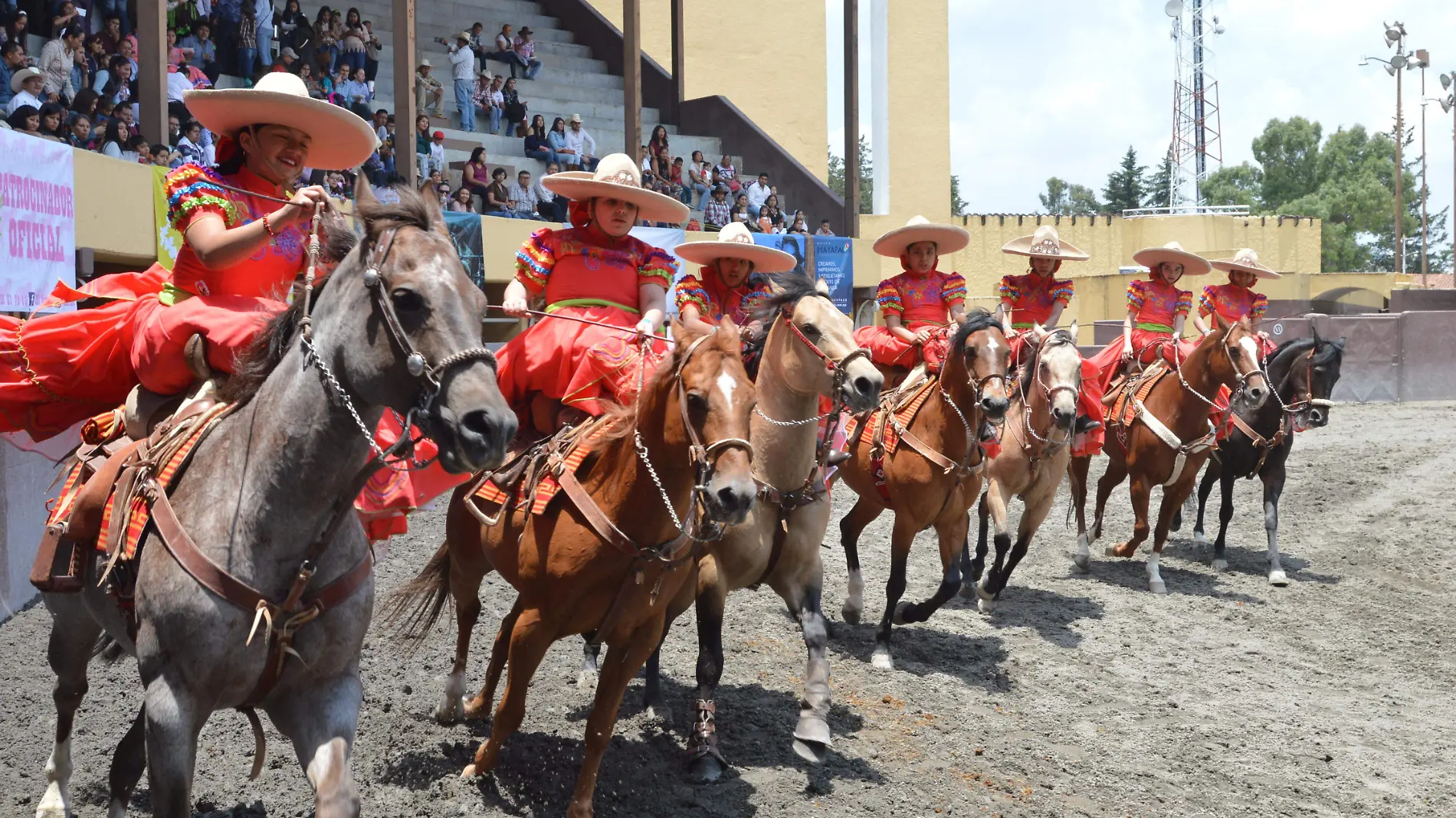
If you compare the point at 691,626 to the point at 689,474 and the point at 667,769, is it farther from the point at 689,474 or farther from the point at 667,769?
the point at 689,474

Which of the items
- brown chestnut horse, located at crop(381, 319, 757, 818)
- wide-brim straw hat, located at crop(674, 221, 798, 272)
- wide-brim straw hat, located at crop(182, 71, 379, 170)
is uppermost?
wide-brim straw hat, located at crop(182, 71, 379, 170)

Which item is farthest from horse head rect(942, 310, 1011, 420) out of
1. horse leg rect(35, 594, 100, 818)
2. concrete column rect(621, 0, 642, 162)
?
concrete column rect(621, 0, 642, 162)

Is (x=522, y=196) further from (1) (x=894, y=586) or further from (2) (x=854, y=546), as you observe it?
(1) (x=894, y=586)

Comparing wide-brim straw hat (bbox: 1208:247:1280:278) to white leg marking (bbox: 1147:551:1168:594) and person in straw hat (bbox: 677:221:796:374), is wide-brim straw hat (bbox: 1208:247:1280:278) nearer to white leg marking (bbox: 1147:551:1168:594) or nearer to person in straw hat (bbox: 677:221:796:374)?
white leg marking (bbox: 1147:551:1168:594)

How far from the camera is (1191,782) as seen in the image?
611cm

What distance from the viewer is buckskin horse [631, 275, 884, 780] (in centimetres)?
574

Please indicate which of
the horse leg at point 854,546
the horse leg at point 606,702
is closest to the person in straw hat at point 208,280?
the horse leg at point 606,702

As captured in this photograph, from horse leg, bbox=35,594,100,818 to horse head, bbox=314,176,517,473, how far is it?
2.03 m

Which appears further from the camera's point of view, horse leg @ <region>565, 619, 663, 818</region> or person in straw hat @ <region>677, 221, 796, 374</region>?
person in straw hat @ <region>677, 221, 796, 374</region>

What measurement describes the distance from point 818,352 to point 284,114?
107 inches

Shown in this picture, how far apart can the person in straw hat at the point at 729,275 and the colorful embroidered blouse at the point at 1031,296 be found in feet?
11.4

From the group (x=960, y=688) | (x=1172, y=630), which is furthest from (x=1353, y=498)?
(x=960, y=688)

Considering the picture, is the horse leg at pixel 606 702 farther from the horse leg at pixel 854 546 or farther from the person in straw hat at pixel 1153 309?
the person in straw hat at pixel 1153 309

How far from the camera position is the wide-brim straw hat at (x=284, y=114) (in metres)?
3.89
